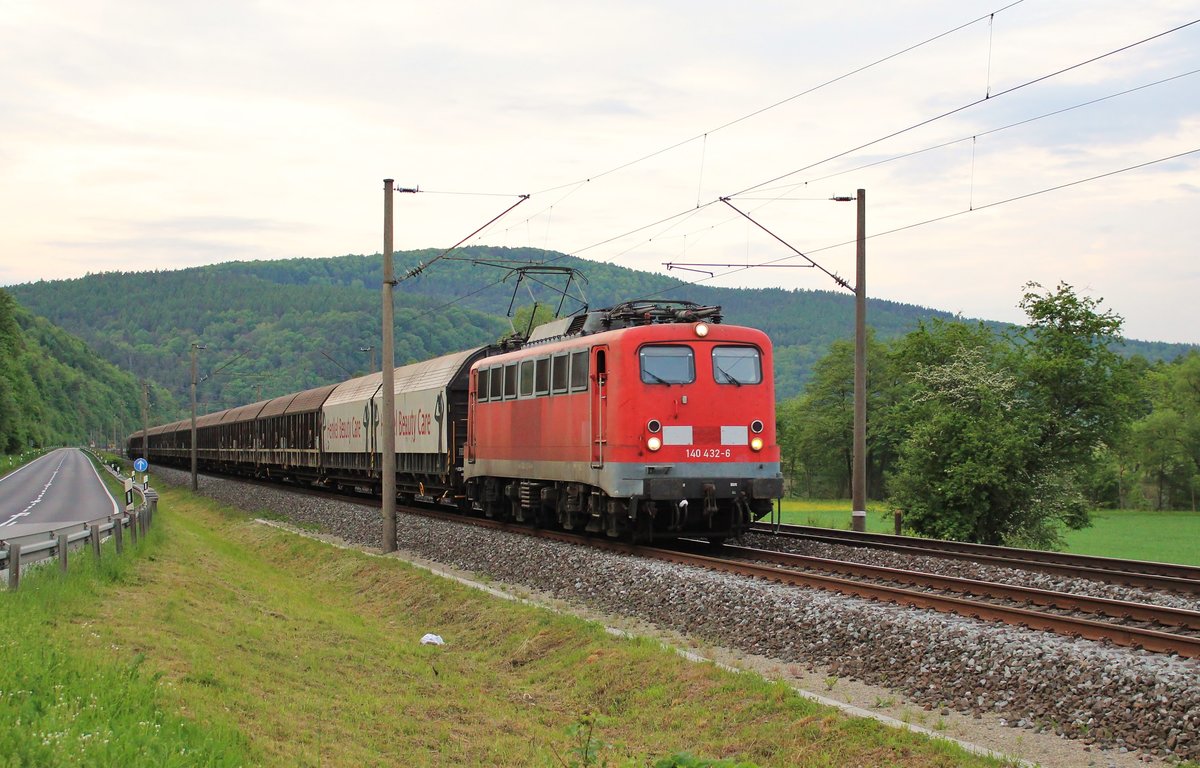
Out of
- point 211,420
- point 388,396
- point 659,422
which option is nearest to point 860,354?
point 659,422

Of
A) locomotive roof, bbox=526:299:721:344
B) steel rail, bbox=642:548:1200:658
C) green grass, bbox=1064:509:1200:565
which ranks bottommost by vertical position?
green grass, bbox=1064:509:1200:565

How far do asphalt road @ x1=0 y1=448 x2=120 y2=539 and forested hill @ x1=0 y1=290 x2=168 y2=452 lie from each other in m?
36.9

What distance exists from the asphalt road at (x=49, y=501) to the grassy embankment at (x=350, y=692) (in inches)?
673

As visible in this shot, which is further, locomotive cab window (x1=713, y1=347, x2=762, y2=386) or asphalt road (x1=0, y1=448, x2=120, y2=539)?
asphalt road (x1=0, y1=448, x2=120, y2=539)

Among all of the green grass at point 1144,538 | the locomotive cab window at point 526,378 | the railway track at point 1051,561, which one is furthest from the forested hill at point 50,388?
the railway track at point 1051,561

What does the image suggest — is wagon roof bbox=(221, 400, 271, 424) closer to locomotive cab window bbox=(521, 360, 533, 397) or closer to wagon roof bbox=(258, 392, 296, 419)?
wagon roof bbox=(258, 392, 296, 419)

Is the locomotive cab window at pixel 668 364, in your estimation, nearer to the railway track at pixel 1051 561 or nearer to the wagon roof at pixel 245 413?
the railway track at pixel 1051 561

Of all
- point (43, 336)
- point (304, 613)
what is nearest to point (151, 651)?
point (304, 613)

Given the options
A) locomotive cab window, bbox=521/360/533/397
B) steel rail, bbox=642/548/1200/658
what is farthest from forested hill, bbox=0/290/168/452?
steel rail, bbox=642/548/1200/658

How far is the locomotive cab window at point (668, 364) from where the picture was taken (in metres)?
18.2

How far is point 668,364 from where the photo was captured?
18.3 metres

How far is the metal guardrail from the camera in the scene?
12508mm

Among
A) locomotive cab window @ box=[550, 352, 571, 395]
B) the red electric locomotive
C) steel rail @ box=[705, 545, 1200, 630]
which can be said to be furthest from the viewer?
locomotive cab window @ box=[550, 352, 571, 395]

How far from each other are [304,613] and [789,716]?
8955 millimetres
